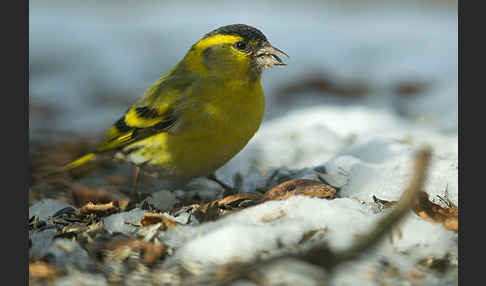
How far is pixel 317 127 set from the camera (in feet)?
17.9

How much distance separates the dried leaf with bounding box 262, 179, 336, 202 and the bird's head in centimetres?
104

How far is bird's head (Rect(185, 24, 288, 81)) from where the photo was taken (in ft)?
12.6

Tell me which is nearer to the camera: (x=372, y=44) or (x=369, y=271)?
(x=369, y=271)

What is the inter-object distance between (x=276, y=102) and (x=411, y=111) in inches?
73.2

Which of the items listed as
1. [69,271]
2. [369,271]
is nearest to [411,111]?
[369,271]

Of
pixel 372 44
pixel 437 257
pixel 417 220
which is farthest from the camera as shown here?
pixel 372 44

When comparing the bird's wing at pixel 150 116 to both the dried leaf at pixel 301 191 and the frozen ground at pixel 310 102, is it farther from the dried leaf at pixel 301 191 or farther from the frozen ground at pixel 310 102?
the dried leaf at pixel 301 191

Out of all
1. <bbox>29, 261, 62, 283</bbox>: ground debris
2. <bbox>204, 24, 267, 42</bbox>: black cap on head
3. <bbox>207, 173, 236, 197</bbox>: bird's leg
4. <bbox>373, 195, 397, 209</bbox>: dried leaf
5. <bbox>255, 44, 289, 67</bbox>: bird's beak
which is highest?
<bbox>204, 24, 267, 42</bbox>: black cap on head

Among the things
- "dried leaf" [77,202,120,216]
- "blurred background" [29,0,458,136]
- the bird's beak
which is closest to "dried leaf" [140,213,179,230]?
"dried leaf" [77,202,120,216]

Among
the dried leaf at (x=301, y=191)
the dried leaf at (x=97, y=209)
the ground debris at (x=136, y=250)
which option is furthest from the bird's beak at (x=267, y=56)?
the ground debris at (x=136, y=250)

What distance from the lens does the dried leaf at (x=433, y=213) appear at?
2604mm

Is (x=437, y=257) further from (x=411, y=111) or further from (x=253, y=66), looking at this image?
(x=411, y=111)

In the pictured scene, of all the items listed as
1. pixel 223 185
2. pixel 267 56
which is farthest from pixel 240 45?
pixel 223 185

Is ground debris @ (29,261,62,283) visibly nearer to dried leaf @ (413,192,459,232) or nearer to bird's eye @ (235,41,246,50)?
dried leaf @ (413,192,459,232)
